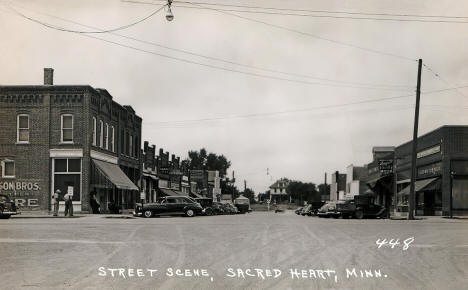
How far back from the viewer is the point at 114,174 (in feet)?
157

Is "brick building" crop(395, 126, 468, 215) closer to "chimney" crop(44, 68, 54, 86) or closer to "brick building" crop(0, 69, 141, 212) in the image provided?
"brick building" crop(0, 69, 141, 212)

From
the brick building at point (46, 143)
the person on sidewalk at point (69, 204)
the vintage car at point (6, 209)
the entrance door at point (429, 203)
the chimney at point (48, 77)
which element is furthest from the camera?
the entrance door at point (429, 203)

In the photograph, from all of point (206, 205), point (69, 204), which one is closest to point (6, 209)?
point (69, 204)

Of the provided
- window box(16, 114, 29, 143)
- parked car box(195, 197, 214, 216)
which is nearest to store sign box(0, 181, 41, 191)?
window box(16, 114, 29, 143)

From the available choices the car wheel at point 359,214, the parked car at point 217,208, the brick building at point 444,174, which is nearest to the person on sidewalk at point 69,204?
the parked car at point 217,208

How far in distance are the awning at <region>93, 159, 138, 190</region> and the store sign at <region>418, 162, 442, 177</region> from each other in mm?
23848

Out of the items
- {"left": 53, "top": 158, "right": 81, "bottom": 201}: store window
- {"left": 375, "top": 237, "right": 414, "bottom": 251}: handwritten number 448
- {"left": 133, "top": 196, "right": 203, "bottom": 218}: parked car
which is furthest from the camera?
{"left": 53, "top": 158, "right": 81, "bottom": 201}: store window

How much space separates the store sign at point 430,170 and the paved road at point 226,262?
29.5 m

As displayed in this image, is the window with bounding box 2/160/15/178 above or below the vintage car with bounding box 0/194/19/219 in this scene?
above

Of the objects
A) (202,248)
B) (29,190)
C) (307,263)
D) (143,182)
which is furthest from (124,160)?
(307,263)

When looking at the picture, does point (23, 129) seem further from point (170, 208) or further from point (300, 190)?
point (300, 190)

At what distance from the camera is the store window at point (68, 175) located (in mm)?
43344

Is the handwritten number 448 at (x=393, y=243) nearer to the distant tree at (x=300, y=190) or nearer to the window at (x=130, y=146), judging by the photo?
the window at (x=130, y=146)

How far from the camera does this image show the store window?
142 feet
